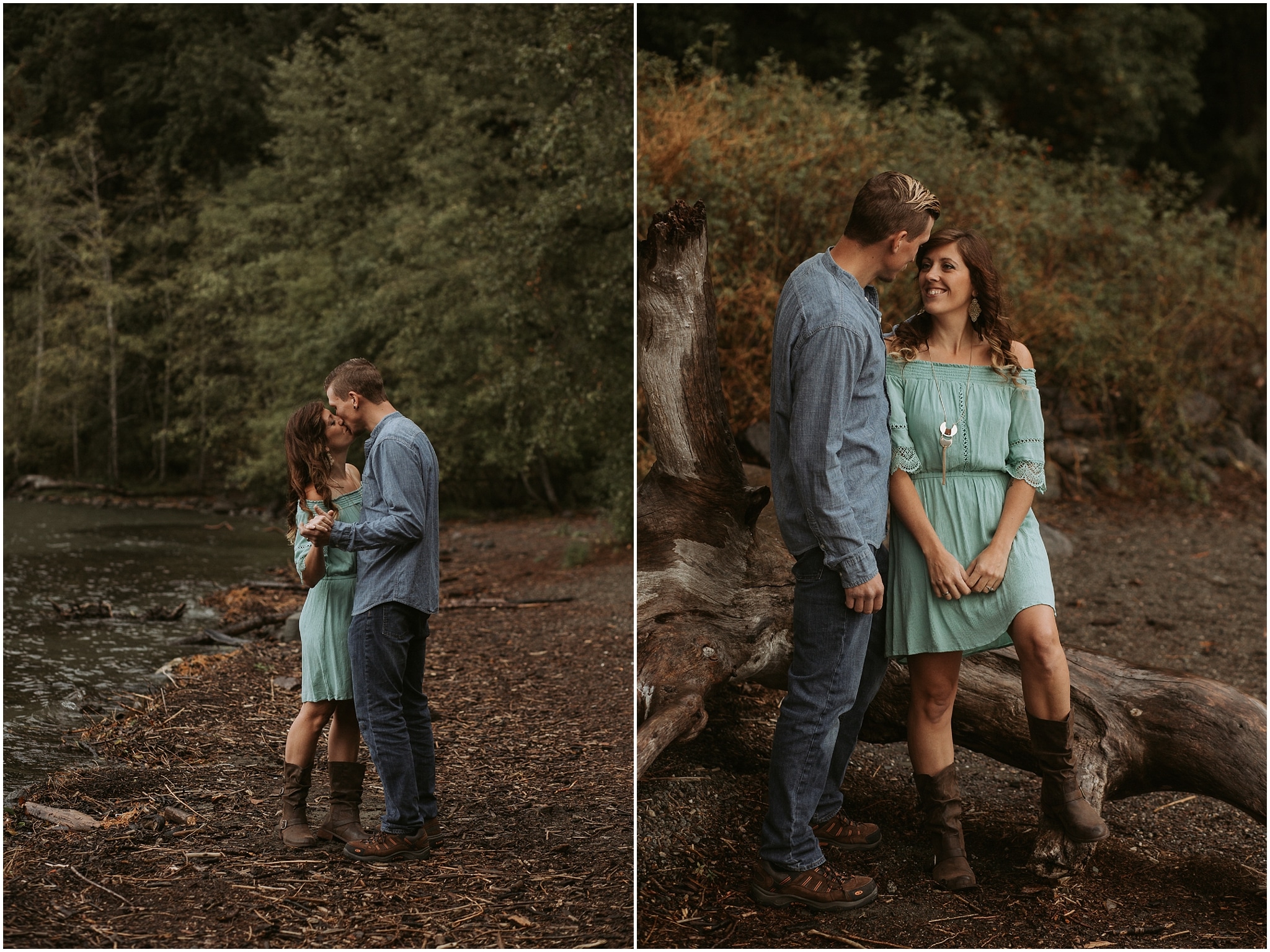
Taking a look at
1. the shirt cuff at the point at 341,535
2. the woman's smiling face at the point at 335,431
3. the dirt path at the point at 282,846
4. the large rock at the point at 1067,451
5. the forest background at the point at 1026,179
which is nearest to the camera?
the dirt path at the point at 282,846

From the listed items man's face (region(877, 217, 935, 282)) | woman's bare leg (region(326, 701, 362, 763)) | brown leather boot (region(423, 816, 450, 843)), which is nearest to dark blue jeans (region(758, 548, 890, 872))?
man's face (region(877, 217, 935, 282))

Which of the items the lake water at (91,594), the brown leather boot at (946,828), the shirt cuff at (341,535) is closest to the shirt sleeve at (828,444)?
the brown leather boot at (946,828)

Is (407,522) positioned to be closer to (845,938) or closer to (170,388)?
(845,938)

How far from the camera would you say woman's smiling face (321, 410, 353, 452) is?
261 centimetres

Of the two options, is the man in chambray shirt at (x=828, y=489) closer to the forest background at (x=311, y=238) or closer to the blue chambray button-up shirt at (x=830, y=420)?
the blue chambray button-up shirt at (x=830, y=420)

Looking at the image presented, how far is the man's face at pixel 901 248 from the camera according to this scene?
2414mm

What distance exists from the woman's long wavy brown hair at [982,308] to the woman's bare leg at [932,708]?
2.40 ft

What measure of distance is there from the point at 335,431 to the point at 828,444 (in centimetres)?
123

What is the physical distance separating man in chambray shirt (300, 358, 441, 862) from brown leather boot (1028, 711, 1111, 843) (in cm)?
155

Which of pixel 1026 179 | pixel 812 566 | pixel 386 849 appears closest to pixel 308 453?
pixel 386 849

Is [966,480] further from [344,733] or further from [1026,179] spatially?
[1026,179]

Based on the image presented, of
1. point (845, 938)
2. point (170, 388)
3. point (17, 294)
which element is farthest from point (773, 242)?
point (845, 938)

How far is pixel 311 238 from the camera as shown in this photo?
6258mm

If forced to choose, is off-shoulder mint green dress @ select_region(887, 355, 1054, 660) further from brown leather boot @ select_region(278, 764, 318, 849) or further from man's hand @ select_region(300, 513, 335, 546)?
brown leather boot @ select_region(278, 764, 318, 849)
